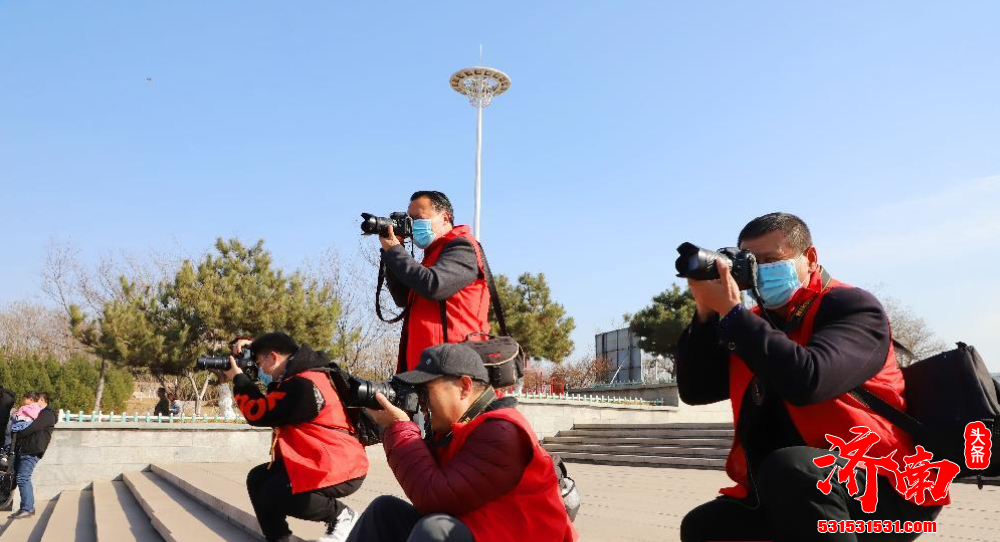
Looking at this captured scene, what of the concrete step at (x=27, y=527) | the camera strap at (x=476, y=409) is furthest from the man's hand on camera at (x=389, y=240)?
the concrete step at (x=27, y=527)

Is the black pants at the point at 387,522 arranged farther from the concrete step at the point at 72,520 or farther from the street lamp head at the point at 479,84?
the street lamp head at the point at 479,84

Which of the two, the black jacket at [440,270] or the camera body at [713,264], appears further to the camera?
the black jacket at [440,270]

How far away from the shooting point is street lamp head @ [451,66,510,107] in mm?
22312

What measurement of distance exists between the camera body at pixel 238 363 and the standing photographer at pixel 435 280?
1.09 meters

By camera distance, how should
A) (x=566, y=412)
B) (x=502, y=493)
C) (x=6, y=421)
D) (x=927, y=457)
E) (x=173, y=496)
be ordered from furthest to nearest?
(x=566, y=412) → (x=6, y=421) → (x=173, y=496) → (x=502, y=493) → (x=927, y=457)

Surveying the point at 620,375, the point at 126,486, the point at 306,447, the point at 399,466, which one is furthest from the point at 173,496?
the point at 620,375

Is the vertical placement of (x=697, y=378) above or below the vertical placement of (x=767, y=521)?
above

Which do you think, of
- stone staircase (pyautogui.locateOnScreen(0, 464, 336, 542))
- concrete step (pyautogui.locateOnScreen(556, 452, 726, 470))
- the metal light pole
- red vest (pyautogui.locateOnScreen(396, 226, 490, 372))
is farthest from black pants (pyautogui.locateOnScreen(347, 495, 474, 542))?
the metal light pole

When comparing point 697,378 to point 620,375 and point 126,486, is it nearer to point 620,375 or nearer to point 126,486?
point 126,486

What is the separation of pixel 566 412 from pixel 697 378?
12.7 meters

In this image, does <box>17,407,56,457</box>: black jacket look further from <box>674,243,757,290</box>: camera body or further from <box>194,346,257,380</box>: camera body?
<box>674,243,757,290</box>: camera body

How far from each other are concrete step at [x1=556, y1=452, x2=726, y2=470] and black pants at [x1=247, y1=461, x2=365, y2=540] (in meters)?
7.31

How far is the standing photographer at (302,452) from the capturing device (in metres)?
3.70

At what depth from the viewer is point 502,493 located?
212cm
